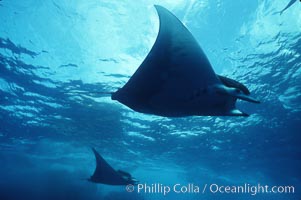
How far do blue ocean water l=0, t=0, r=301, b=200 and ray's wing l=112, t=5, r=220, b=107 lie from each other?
91cm

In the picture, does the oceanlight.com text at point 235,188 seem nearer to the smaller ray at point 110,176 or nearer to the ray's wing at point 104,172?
the smaller ray at point 110,176

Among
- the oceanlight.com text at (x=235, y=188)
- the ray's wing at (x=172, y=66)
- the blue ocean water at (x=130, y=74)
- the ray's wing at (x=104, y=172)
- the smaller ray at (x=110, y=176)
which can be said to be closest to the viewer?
the ray's wing at (x=172, y=66)

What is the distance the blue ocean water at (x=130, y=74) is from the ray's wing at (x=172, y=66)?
0.91 metres

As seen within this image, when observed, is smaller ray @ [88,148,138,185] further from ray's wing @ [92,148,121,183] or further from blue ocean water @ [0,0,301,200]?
blue ocean water @ [0,0,301,200]

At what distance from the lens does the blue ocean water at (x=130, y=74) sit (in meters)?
9.52

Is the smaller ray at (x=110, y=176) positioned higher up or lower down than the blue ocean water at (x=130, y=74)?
lower down

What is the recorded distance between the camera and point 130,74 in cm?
1256

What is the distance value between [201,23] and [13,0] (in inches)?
311

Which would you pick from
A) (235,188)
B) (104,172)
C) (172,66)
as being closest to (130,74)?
(104,172)

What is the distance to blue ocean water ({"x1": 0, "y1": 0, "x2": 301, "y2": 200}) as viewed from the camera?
952 cm

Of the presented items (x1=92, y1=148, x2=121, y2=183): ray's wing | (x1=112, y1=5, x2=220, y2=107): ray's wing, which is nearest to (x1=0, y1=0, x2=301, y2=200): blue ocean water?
(x1=112, y1=5, x2=220, y2=107): ray's wing

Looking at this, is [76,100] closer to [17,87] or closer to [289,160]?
[17,87]

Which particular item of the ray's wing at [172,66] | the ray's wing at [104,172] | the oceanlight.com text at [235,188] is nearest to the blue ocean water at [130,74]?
the ray's wing at [172,66]

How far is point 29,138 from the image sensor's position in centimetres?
2712
